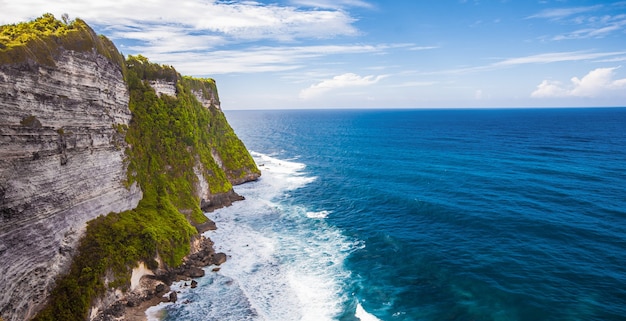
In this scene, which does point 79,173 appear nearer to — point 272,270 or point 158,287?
point 158,287

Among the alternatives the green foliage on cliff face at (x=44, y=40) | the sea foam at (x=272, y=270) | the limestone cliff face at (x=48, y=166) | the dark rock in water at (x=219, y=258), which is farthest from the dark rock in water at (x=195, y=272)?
the green foliage on cliff face at (x=44, y=40)

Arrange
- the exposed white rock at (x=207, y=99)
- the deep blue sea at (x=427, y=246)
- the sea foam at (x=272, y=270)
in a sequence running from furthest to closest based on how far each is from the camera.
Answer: the exposed white rock at (x=207, y=99)
the sea foam at (x=272, y=270)
the deep blue sea at (x=427, y=246)

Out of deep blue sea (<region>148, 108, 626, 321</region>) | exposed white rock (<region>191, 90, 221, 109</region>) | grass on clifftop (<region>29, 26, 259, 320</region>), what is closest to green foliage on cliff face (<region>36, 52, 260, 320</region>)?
grass on clifftop (<region>29, 26, 259, 320</region>)

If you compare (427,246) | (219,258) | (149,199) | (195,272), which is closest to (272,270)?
(219,258)

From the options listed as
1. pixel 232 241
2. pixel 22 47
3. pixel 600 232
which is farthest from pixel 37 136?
pixel 600 232

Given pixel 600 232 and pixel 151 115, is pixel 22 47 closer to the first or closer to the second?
pixel 151 115

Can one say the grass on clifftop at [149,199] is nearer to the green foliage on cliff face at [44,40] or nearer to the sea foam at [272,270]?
the sea foam at [272,270]
